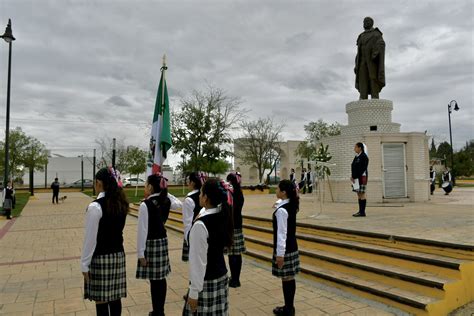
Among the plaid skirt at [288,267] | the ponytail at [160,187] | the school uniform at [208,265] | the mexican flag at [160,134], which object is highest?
the mexican flag at [160,134]

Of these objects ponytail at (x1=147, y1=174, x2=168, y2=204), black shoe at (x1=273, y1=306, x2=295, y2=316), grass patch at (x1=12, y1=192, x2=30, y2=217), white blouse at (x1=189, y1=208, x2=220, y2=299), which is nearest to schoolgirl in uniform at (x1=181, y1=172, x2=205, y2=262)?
ponytail at (x1=147, y1=174, x2=168, y2=204)

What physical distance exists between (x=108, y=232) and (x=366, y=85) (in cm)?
1254

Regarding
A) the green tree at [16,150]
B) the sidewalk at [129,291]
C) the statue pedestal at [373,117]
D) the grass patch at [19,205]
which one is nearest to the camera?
the sidewalk at [129,291]

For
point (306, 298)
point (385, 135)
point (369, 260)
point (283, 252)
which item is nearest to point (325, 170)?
point (385, 135)

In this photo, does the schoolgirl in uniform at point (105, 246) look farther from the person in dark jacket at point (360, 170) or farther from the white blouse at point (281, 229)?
the person in dark jacket at point (360, 170)

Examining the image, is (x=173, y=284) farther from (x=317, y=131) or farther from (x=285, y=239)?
(x=317, y=131)

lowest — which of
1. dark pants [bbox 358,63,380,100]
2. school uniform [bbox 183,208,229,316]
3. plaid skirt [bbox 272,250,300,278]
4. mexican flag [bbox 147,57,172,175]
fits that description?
plaid skirt [bbox 272,250,300,278]

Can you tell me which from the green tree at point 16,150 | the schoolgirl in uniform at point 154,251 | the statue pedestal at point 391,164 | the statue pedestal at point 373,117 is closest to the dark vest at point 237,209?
the schoolgirl in uniform at point 154,251

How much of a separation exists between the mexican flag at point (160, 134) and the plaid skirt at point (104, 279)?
277cm

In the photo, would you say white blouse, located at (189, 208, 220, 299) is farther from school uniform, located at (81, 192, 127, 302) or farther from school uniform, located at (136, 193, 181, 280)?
school uniform, located at (136, 193, 181, 280)

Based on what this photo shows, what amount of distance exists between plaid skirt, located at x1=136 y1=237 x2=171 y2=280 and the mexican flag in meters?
2.16

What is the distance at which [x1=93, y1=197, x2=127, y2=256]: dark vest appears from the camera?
3383 mm

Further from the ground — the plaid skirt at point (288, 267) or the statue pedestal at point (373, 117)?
the statue pedestal at point (373, 117)

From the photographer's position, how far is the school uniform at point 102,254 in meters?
3.31
